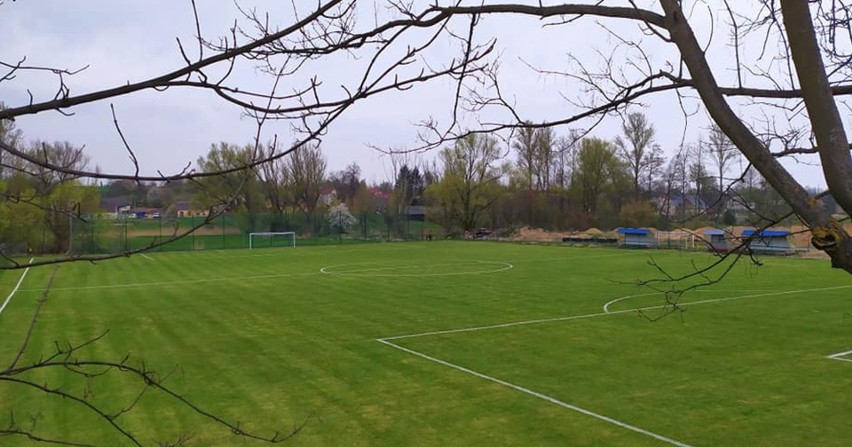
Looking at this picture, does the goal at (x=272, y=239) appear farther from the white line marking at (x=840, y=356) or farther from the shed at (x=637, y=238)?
the white line marking at (x=840, y=356)

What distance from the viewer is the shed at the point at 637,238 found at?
145 ft

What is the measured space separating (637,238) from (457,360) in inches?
1434

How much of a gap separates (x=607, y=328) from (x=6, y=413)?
11.4 meters

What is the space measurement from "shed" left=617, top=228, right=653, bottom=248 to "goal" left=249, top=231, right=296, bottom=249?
23130 mm

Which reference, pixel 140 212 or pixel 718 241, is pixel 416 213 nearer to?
pixel 718 241

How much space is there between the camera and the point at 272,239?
167ft

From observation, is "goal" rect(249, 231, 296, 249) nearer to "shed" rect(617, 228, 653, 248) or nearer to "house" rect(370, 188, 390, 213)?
"shed" rect(617, 228, 653, 248)

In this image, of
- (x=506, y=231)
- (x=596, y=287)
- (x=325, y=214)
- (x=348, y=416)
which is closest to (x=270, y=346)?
(x=348, y=416)

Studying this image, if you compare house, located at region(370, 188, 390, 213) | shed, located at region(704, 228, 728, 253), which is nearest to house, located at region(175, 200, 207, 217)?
shed, located at region(704, 228, 728, 253)

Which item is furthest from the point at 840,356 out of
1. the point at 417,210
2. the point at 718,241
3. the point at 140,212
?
the point at 417,210

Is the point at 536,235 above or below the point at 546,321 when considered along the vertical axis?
above

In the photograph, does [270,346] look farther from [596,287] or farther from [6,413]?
[596,287]

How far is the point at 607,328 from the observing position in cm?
1514

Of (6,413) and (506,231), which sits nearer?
(6,413)
